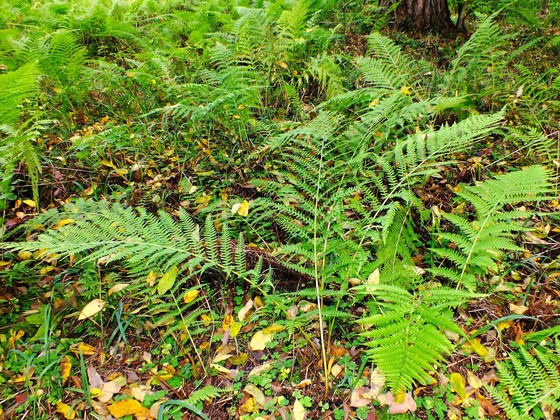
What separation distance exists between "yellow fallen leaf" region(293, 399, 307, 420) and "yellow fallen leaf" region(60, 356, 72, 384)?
1.17 m

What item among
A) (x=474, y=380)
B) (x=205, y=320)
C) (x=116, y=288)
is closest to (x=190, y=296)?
(x=205, y=320)

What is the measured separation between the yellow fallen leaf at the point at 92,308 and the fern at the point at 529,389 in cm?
196

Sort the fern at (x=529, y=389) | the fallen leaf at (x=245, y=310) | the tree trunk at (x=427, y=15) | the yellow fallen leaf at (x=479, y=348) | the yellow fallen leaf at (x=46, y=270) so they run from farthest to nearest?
the tree trunk at (x=427, y=15)
the yellow fallen leaf at (x=46, y=270)
the fallen leaf at (x=245, y=310)
the yellow fallen leaf at (x=479, y=348)
the fern at (x=529, y=389)

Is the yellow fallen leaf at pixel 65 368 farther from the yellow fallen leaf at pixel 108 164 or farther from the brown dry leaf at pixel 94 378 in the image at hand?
the yellow fallen leaf at pixel 108 164

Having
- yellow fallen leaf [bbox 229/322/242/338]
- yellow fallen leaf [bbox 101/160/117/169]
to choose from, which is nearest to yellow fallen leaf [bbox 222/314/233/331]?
yellow fallen leaf [bbox 229/322/242/338]

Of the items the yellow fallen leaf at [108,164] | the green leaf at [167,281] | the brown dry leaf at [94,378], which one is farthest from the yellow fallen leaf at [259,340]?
the yellow fallen leaf at [108,164]

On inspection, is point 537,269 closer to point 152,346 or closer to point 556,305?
point 556,305

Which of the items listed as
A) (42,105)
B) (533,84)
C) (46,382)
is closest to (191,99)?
(42,105)

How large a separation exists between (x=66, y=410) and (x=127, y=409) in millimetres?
291

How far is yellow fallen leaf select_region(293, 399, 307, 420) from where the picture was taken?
1657mm

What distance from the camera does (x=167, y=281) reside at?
2.04m

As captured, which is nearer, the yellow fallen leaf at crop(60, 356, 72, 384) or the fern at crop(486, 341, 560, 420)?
the fern at crop(486, 341, 560, 420)

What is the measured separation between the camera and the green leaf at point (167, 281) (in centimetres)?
201

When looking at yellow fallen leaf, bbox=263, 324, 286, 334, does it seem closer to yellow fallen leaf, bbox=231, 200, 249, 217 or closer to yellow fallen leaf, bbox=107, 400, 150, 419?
yellow fallen leaf, bbox=107, 400, 150, 419
